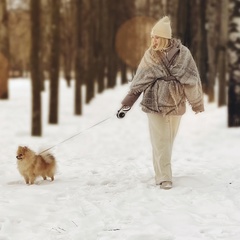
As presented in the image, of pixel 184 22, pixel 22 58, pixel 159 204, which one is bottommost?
pixel 22 58

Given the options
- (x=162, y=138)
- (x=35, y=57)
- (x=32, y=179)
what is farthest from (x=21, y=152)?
(x=35, y=57)

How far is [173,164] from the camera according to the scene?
27.9ft

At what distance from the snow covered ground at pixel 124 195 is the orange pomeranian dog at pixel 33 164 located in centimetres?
15

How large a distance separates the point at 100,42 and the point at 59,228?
22287 mm

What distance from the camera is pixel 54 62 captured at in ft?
51.6

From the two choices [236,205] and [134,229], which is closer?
[134,229]

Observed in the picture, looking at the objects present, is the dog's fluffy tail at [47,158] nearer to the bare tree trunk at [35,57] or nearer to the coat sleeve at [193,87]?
the coat sleeve at [193,87]

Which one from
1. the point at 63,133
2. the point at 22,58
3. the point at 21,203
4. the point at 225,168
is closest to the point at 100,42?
the point at 63,133

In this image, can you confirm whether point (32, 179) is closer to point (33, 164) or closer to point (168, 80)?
point (33, 164)

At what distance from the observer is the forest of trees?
41.2 ft

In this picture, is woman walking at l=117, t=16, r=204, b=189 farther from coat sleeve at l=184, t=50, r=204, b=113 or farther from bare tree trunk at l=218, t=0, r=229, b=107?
bare tree trunk at l=218, t=0, r=229, b=107

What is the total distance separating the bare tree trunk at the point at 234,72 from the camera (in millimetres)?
12359

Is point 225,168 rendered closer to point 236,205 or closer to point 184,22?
point 236,205

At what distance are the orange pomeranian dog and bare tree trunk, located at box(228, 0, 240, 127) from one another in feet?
21.7
